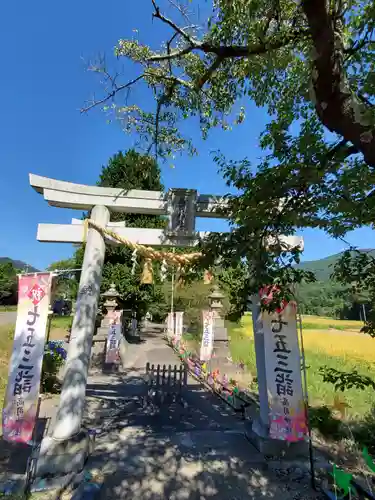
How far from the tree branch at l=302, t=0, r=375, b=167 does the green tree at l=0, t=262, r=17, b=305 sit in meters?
44.2

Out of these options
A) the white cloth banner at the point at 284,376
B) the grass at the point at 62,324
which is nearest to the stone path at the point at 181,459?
the white cloth banner at the point at 284,376

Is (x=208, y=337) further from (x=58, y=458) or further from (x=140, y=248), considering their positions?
(x=58, y=458)

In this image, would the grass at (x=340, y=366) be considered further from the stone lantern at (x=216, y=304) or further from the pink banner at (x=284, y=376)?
the stone lantern at (x=216, y=304)

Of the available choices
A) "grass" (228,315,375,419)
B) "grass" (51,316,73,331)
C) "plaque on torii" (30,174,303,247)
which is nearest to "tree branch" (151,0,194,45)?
"plaque on torii" (30,174,303,247)

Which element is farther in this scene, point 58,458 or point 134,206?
point 134,206

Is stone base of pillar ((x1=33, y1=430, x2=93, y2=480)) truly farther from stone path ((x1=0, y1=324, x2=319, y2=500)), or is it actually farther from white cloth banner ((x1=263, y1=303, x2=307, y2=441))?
white cloth banner ((x1=263, y1=303, x2=307, y2=441))

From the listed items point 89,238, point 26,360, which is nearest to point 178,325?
point 89,238

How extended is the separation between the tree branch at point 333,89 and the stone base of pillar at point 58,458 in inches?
198

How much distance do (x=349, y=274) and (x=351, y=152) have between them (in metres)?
1.37

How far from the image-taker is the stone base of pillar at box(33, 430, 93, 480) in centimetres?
392

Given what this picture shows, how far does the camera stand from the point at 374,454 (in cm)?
534

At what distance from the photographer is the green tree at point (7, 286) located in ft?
129

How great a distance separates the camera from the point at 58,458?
3.96 metres

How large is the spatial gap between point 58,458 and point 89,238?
320 cm
